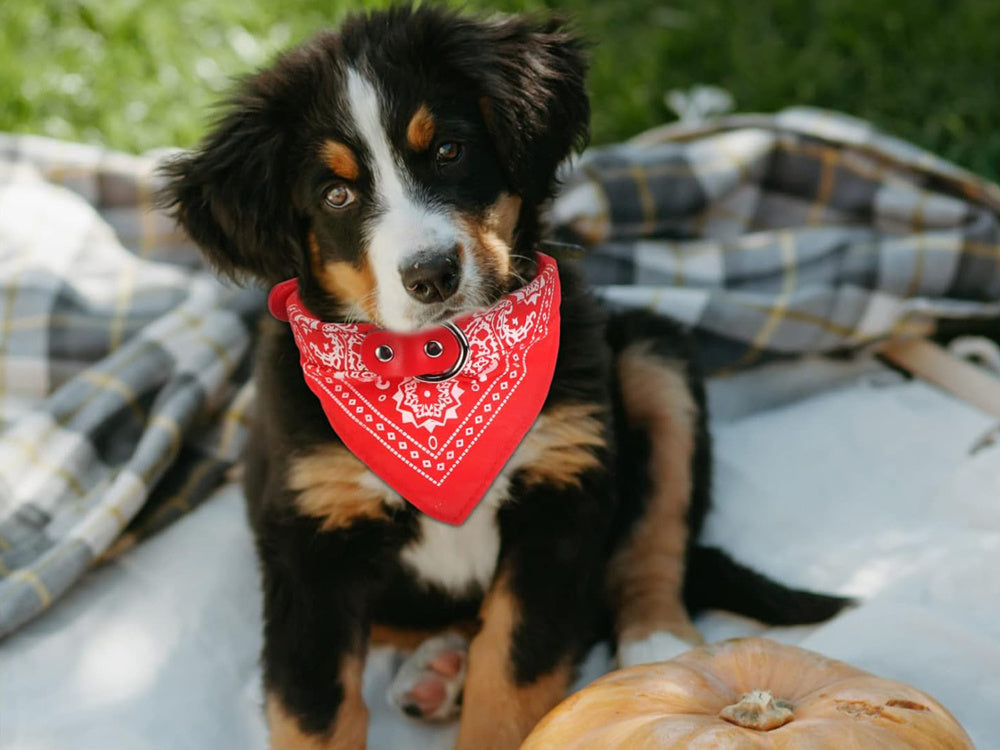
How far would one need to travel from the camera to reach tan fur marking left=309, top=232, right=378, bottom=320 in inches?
81.1

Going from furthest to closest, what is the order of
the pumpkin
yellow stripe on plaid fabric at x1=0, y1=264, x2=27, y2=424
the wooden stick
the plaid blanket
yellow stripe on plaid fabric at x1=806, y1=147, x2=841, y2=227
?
yellow stripe on plaid fabric at x1=806, y1=147, x2=841, y2=227, yellow stripe on plaid fabric at x1=0, y1=264, x2=27, y2=424, the wooden stick, the plaid blanket, the pumpkin

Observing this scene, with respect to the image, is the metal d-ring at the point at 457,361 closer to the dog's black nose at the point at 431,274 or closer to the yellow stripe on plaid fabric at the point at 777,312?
the dog's black nose at the point at 431,274

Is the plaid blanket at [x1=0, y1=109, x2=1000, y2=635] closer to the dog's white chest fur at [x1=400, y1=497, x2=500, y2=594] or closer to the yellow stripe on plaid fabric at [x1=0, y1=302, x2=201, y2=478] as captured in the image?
the yellow stripe on plaid fabric at [x1=0, y1=302, x2=201, y2=478]

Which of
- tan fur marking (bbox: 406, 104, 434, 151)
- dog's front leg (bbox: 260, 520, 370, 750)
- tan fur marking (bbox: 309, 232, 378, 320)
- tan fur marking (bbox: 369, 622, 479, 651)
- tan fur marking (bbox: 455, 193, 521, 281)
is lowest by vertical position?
tan fur marking (bbox: 369, 622, 479, 651)

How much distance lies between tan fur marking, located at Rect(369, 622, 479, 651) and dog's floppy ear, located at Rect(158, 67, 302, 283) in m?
0.88

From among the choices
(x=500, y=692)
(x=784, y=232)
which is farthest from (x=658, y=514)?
(x=784, y=232)

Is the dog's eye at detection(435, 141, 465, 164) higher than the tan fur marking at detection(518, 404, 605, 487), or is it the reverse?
the dog's eye at detection(435, 141, 465, 164)

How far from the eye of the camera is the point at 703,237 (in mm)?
3803

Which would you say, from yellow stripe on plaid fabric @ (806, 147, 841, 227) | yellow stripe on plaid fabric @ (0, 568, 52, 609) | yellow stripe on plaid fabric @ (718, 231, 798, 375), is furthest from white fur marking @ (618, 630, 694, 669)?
yellow stripe on plaid fabric @ (806, 147, 841, 227)

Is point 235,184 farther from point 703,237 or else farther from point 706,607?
point 703,237

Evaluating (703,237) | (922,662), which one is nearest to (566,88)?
(922,662)

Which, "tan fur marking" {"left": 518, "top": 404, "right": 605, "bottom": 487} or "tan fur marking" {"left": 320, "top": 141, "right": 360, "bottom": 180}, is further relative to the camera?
"tan fur marking" {"left": 518, "top": 404, "right": 605, "bottom": 487}

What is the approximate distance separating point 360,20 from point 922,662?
1659 millimetres

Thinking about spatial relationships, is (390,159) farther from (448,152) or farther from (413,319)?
(413,319)
